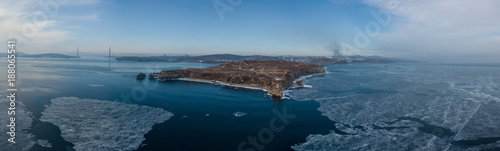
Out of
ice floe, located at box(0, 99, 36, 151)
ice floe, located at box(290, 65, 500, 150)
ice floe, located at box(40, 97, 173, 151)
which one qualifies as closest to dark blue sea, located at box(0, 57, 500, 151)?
ice floe, located at box(290, 65, 500, 150)

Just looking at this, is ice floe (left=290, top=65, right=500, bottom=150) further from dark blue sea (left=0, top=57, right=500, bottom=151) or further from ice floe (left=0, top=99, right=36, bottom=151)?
→ ice floe (left=0, top=99, right=36, bottom=151)

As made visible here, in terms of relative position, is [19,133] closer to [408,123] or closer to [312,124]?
[312,124]

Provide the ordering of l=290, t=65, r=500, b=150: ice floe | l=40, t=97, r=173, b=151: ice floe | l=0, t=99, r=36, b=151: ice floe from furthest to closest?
l=290, t=65, r=500, b=150: ice floe, l=40, t=97, r=173, b=151: ice floe, l=0, t=99, r=36, b=151: ice floe

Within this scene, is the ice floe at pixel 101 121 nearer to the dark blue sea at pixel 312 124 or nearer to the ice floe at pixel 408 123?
the dark blue sea at pixel 312 124

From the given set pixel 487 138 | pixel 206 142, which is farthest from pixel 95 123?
pixel 487 138

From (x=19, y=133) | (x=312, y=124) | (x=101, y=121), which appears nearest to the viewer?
(x=19, y=133)

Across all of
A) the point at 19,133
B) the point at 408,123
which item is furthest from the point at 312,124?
the point at 19,133

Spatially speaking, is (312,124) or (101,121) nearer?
(101,121)

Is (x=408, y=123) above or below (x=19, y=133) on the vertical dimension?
above

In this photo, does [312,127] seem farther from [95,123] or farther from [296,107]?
[95,123]

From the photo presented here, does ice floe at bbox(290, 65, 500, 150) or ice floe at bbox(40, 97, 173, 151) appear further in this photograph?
ice floe at bbox(290, 65, 500, 150)
